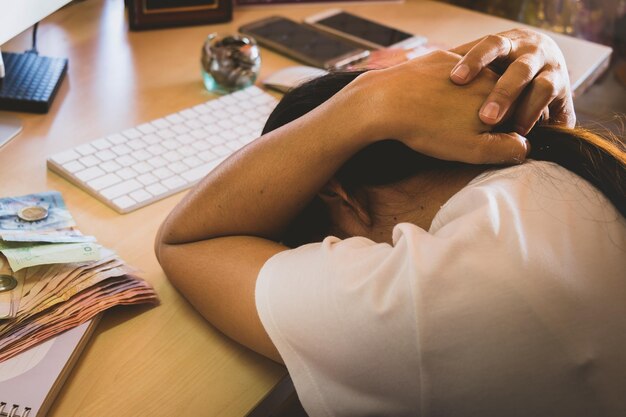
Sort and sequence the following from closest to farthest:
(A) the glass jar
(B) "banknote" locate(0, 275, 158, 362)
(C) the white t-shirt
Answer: (C) the white t-shirt → (B) "banknote" locate(0, 275, 158, 362) → (A) the glass jar

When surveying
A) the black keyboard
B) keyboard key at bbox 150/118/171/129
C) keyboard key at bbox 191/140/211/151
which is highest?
the black keyboard

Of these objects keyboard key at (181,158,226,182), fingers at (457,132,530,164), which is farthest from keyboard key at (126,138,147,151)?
fingers at (457,132,530,164)

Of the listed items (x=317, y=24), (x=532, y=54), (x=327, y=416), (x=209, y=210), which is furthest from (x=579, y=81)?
(x=327, y=416)

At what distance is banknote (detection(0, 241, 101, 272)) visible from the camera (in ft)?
2.60

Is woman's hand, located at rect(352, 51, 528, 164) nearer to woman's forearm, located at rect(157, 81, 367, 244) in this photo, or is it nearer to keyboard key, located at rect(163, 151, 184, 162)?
woman's forearm, located at rect(157, 81, 367, 244)

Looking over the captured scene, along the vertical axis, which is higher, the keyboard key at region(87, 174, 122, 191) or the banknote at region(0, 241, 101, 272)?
the banknote at region(0, 241, 101, 272)

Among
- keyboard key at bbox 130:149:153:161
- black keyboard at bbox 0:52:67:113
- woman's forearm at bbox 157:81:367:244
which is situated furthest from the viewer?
black keyboard at bbox 0:52:67:113

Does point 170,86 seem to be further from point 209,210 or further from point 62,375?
point 62,375

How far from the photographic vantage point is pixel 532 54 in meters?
0.86

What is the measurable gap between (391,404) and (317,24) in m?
1.21

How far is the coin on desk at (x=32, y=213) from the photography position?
2.91 feet

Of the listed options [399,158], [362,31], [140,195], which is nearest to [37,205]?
[140,195]

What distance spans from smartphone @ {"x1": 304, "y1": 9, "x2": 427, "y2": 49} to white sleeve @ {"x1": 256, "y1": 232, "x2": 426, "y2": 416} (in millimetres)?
966

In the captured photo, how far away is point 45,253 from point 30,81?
1.81 feet
